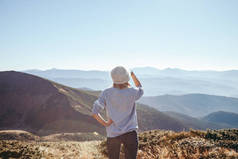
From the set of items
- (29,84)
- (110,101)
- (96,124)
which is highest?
(110,101)

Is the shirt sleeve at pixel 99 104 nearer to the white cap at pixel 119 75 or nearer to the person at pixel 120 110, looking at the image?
the person at pixel 120 110

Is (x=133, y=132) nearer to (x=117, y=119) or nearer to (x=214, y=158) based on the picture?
(x=117, y=119)

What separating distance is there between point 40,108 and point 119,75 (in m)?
69.3

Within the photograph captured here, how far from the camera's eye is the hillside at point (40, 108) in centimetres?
5709

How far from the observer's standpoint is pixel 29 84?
2982 inches

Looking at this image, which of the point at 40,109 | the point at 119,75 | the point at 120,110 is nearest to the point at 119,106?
the point at 120,110

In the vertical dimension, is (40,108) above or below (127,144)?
below

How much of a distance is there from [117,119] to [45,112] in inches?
2612

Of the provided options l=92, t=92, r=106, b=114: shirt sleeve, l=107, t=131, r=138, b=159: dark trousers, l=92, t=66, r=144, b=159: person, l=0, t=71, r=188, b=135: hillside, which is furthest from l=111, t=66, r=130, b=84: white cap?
l=0, t=71, r=188, b=135: hillside

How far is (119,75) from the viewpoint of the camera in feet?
9.84

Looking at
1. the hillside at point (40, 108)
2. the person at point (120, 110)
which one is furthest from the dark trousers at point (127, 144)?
the hillside at point (40, 108)

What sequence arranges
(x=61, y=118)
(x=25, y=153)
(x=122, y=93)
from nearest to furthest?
1. (x=122, y=93)
2. (x=25, y=153)
3. (x=61, y=118)

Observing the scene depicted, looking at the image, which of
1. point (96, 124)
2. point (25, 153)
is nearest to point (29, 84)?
point (96, 124)

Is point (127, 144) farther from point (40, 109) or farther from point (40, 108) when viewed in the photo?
point (40, 108)
